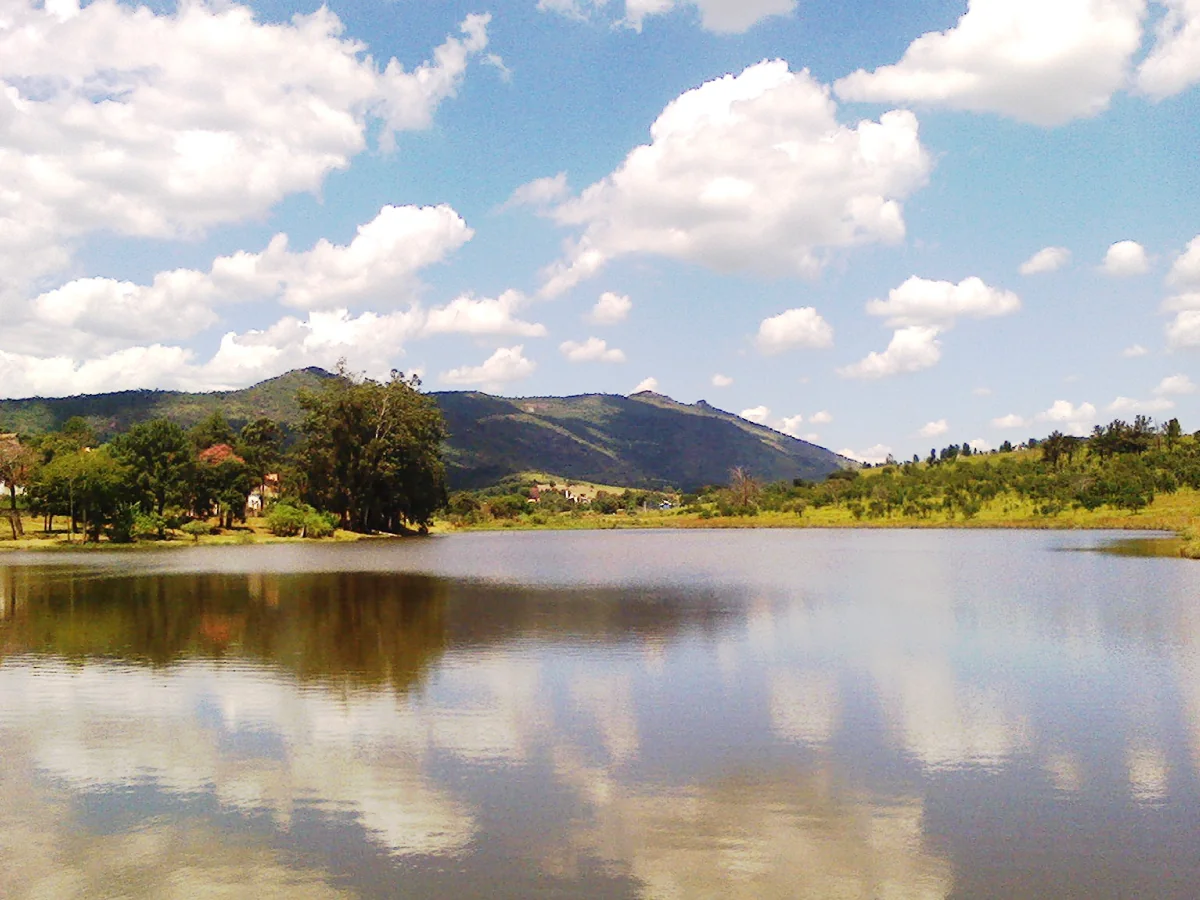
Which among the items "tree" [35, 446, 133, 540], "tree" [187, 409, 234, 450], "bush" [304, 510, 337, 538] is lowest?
"bush" [304, 510, 337, 538]

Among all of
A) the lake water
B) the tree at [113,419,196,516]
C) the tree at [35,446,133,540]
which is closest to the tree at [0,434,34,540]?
the tree at [35,446,133,540]

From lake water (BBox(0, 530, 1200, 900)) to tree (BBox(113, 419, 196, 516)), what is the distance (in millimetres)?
55436

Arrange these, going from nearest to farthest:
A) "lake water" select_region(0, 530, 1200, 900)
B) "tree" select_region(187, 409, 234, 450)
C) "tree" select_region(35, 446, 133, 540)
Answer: "lake water" select_region(0, 530, 1200, 900) < "tree" select_region(35, 446, 133, 540) < "tree" select_region(187, 409, 234, 450)

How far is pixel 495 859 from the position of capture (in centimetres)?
955

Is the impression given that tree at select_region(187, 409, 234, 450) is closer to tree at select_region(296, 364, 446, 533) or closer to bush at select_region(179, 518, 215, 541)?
tree at select_region(296, 364, 446, 533)

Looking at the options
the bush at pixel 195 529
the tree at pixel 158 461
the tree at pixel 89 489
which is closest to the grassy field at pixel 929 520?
the bush at pixel 195 529

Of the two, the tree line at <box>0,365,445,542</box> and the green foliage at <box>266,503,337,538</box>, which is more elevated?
the tree line at <box>0,365,445,542</box>

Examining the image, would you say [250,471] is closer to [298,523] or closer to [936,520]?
[298,523]

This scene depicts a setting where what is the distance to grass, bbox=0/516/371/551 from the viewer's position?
7400 centimetres

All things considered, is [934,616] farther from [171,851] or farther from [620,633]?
[171,851]

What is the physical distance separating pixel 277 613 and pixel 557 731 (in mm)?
18597

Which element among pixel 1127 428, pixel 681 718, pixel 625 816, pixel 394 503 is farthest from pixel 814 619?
pixel 1127 428

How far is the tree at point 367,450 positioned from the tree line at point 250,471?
122mm

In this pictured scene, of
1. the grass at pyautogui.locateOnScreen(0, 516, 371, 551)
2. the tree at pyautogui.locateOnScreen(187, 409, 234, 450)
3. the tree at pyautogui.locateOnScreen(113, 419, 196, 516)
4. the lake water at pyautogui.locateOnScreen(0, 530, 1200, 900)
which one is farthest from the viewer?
the tree at pyautogui.locateOnScreen(187, 409, 234, 450)
